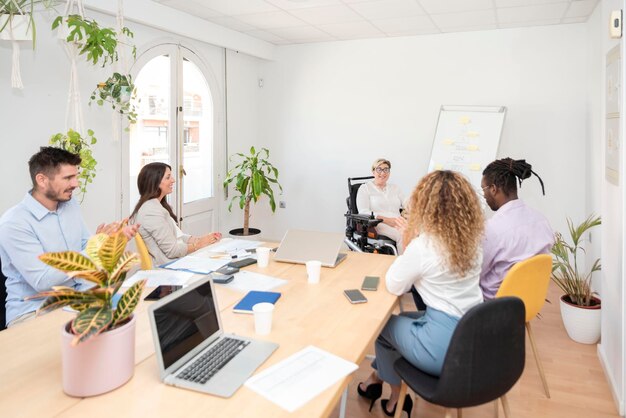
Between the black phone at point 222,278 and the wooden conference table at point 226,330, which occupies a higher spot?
the black phone at point 222,278

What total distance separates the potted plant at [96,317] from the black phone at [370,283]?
46.8 inches

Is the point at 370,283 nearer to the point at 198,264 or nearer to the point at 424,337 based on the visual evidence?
the point at 424,337

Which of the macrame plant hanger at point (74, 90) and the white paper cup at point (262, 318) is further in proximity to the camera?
the macrame plant hanger at point (74, 90)

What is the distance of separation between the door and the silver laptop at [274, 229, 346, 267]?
2294mm

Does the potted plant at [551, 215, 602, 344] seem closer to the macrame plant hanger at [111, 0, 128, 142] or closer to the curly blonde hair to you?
the curly blonde hair

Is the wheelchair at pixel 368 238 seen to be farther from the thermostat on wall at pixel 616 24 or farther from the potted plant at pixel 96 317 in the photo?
the potted plant at pixel 96 317

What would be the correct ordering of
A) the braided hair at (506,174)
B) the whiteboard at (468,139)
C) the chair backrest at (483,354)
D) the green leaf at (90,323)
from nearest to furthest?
the green leaf at (90,323) < the chair backrest at (483,354) < the braided hair at (506,174) < the whiteboard at (468,139)

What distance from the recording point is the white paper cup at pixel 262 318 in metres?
1.72

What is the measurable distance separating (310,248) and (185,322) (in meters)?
1.28

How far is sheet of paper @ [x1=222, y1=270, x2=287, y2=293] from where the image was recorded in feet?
7.38

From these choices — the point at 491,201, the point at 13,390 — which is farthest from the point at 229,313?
the point at 491,201

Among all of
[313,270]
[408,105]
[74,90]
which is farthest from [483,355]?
[408,105]

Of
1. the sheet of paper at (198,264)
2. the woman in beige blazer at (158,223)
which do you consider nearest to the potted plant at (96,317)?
the sheet of paper at (198,264)

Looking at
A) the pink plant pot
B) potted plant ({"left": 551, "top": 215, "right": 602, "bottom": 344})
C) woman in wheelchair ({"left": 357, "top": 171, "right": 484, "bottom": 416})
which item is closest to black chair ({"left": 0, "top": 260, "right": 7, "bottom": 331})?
the pink plant pot
